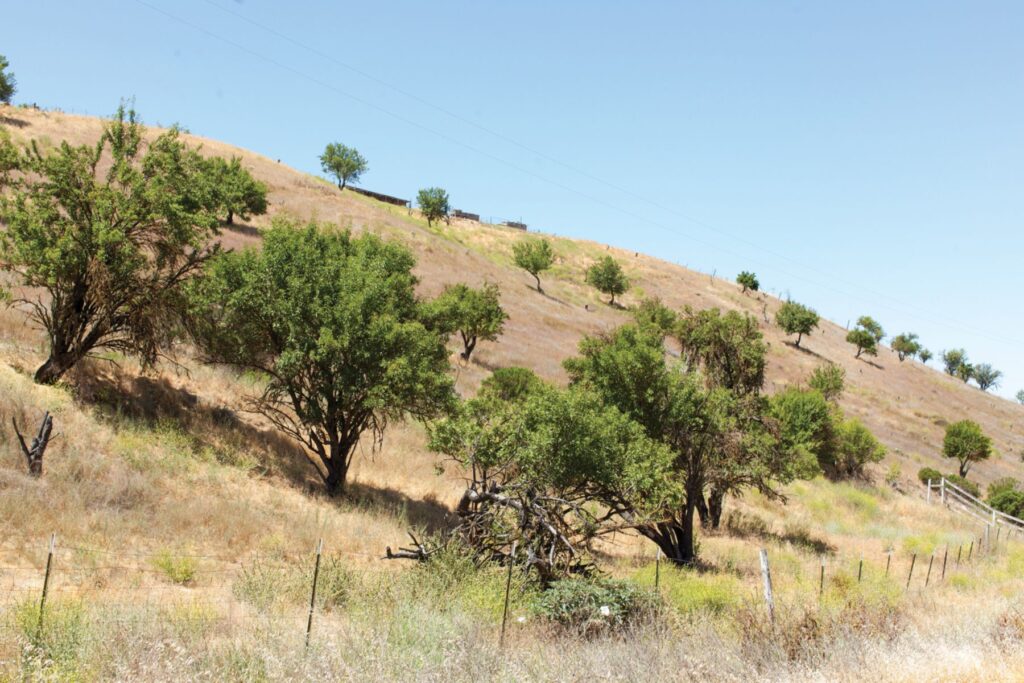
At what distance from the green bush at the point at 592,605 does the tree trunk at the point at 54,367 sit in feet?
50.2

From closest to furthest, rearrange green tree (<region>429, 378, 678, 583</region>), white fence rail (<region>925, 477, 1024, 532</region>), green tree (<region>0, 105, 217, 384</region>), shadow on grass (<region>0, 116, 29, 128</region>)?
green tree (<region>429, 378, 678, 583</region>) < green tree (<region>0, 105, 217, 384</region>) < white fence rail (<region>925, 477, 1024, 532</region>) < shadow on grass (<region>0, 116, 29, 128</region>)

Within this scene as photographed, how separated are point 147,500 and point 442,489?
10.9 meters

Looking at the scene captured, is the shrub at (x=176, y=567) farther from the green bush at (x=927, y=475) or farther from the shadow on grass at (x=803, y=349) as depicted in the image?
the shadow on grass at (x=803, y=349)

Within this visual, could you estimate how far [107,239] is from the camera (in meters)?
18.5

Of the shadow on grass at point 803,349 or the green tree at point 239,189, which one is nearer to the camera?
the green tree at point 239,189

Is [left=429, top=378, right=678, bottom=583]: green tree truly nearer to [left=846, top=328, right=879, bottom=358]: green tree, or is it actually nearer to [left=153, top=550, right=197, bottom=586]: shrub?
[left=153, top=550, right=197, bottom=586]: shrub

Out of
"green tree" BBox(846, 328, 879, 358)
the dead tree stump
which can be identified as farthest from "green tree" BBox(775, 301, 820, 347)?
the dead tree stump

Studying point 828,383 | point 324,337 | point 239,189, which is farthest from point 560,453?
point 828,383

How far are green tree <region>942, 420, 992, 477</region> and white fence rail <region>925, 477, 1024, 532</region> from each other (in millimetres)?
10771

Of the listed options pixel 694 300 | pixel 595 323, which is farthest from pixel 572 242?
pixel 595 323

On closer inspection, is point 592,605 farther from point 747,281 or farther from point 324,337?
point 747,281

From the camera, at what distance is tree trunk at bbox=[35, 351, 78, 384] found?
18.9 m

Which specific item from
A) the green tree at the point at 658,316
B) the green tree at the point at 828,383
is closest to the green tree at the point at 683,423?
the green tree at the point at 658,316

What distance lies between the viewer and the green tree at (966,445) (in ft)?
184
